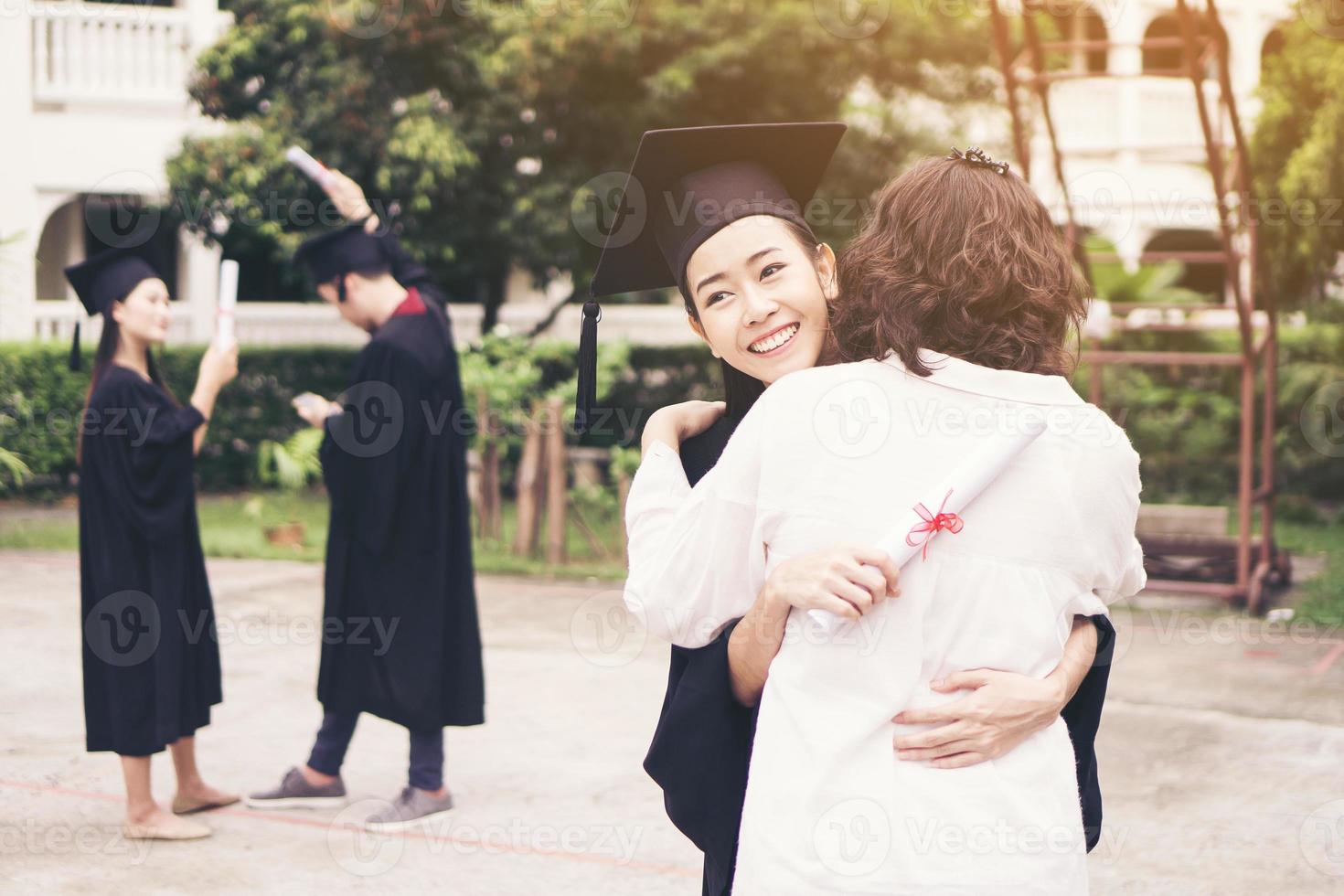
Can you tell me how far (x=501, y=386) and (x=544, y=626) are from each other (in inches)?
112

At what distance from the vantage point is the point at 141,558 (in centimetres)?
462

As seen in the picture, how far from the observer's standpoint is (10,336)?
14172mm

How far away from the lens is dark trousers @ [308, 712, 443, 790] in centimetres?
478

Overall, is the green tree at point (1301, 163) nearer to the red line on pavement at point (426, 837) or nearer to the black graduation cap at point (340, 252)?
the black graduation cap at point (340, 252)

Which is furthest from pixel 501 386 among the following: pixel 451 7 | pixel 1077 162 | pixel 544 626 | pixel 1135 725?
pixel 1077 162

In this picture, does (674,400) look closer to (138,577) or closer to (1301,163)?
(1301,163)

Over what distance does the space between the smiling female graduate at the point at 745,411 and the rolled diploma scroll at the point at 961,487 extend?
2.6 inches

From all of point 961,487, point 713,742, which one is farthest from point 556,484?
point 961,487

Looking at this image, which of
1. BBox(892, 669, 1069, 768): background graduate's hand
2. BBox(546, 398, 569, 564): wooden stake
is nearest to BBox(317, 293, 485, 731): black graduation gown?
BBox(892, 669, 1069, 768): background graduate's hand

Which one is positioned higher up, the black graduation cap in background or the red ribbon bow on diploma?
the black graduation cap in background

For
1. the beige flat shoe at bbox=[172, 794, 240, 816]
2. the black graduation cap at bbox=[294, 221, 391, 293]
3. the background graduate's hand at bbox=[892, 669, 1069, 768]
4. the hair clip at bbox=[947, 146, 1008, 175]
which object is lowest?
the beige flat shoe at bbox=[172, 794, 240, 816]

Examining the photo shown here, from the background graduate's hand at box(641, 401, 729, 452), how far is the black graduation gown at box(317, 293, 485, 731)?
2.61 m

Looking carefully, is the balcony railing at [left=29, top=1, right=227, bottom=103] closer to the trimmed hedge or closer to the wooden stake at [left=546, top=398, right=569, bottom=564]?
the trimmed hedge

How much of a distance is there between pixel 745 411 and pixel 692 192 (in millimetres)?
358
